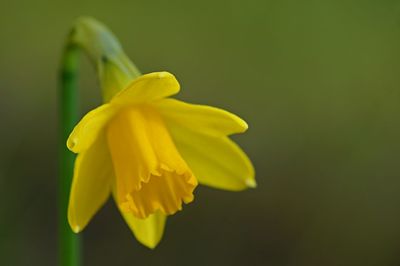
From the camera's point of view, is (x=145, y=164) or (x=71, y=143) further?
(x=145, y=164)

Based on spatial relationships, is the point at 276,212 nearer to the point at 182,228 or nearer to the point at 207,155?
the point at 182,228

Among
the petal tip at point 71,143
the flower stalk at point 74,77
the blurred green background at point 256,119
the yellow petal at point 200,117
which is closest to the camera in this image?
the petal tip at point 71,143

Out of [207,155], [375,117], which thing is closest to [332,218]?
[375,117]

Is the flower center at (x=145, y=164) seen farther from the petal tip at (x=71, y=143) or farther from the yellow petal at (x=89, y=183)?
the petal tip at (x=71, y=143)

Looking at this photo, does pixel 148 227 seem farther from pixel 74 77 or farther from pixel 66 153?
pixel 74 77

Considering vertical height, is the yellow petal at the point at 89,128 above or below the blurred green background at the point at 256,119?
above

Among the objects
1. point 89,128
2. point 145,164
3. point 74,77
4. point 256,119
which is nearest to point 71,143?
point 89,128

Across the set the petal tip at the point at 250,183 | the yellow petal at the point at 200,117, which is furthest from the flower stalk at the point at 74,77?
the petal tip at the point at 250,183

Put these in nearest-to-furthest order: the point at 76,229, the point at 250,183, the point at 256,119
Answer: the point at 76,229 → the point at 250,183 → the point at 256,119
